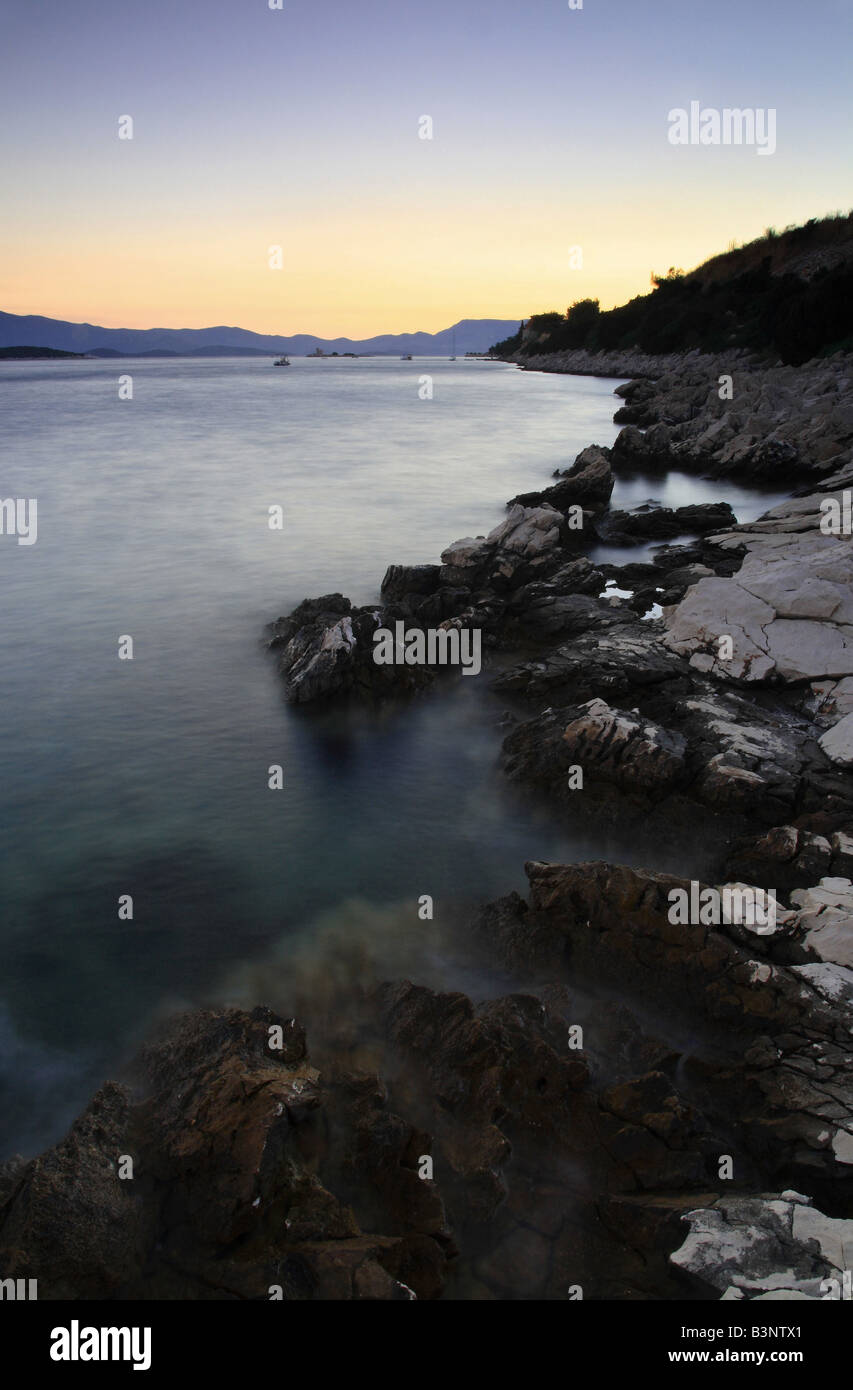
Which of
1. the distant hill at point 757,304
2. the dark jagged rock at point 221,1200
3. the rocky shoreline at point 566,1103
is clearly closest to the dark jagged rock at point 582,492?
the rocky shoreline at point 566,1103

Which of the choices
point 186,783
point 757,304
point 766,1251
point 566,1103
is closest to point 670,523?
point 186,783

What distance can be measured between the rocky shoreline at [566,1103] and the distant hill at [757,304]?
4618cm

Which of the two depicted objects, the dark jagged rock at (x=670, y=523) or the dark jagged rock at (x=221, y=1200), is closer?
the dark jagged rock at (x=221, y=1200)

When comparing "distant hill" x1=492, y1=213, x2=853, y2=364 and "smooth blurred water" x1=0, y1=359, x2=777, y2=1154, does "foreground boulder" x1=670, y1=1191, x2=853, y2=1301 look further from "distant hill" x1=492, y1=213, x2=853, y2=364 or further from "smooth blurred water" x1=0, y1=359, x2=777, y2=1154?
"distant hill" x1=492, y1=213, x2=853, y2=364

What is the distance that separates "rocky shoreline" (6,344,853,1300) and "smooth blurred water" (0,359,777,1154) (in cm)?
97

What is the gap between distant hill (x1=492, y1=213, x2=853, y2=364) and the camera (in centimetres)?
4931

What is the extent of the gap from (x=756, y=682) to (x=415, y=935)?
23.3 ft

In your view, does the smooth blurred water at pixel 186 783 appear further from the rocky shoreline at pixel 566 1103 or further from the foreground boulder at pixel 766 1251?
the foreground boulder at pixel 766 1251

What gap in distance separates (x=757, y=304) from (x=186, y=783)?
76795mm

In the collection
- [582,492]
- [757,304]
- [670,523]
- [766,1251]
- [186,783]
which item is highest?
[757,304]

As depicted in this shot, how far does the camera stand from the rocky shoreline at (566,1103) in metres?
5.18

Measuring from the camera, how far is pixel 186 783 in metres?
11.7

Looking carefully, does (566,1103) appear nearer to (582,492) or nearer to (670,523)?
(670,523)
